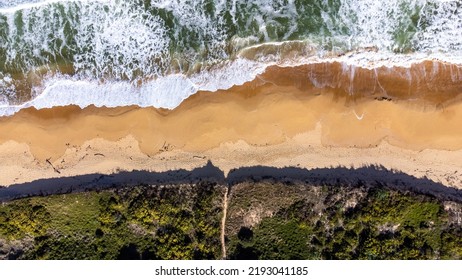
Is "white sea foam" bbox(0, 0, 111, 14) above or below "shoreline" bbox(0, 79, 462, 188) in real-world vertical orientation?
above

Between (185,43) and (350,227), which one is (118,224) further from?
(350,227)

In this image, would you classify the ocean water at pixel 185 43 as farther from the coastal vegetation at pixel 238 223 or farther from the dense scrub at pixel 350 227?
the dense scrub at pixel 350 227

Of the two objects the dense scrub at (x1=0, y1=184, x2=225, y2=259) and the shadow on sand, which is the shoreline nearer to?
the shadow on sand

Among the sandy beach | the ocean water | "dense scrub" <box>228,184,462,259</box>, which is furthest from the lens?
the ocean water

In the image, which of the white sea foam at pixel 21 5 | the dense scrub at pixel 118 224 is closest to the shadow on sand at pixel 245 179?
the dense scrub at pixel 118 224

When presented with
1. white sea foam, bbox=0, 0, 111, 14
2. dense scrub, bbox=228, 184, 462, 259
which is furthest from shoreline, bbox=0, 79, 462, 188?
white sea foam, bbox=0, 0, 111, 14

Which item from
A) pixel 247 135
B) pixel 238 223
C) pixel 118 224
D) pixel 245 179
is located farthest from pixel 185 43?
pixel 118 224
